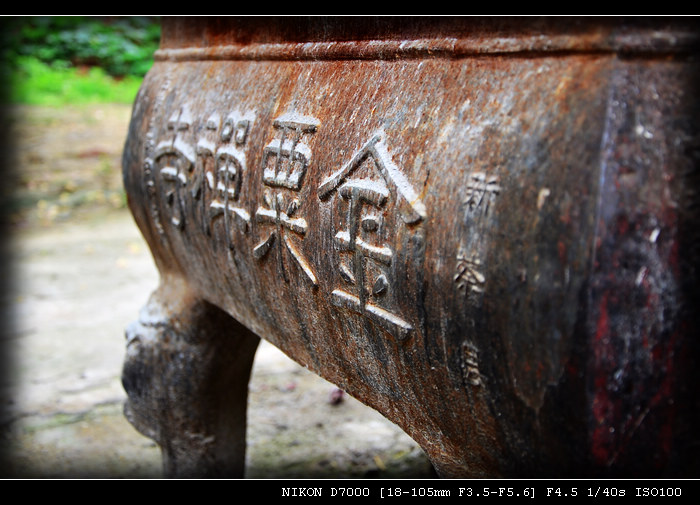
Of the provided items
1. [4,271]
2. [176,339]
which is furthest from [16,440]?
[4,271]

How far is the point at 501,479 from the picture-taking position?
2.44ft

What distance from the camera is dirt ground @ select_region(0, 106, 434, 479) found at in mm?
1847

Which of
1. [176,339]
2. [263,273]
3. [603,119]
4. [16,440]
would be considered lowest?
[16,440]

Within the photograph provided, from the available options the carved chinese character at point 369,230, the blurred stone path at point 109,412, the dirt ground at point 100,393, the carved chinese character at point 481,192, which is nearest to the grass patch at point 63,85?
the dirt ground at point 100,393

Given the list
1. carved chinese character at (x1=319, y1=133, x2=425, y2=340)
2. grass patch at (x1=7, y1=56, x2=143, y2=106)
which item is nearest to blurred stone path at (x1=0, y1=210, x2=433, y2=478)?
carved chinese character at (x1=319, y1=133, x2=425, y2=340)

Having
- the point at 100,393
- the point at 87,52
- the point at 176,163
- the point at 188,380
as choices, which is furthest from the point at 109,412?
the point at 87,52

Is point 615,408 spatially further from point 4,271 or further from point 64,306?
point 4,271

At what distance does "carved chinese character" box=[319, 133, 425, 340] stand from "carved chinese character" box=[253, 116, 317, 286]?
0.08 metres

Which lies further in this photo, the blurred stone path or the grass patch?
the grass patch

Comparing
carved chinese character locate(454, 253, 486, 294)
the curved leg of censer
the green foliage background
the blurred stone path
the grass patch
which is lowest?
the blurred stone path

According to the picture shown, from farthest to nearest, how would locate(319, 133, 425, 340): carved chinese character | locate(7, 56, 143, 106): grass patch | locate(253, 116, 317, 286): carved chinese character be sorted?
locate(7, 56, 143, 106): grass patch
locate(253, 116, 317, 286): carved chinese character
locate(319, 133, 425, 340): carved chinese character

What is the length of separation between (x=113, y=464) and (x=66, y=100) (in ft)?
12.9

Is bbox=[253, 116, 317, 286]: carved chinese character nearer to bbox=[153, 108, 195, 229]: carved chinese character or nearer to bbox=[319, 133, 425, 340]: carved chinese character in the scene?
bbox=[319, 133, 425, 340]: carved chinese character

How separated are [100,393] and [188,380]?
3.00ft
